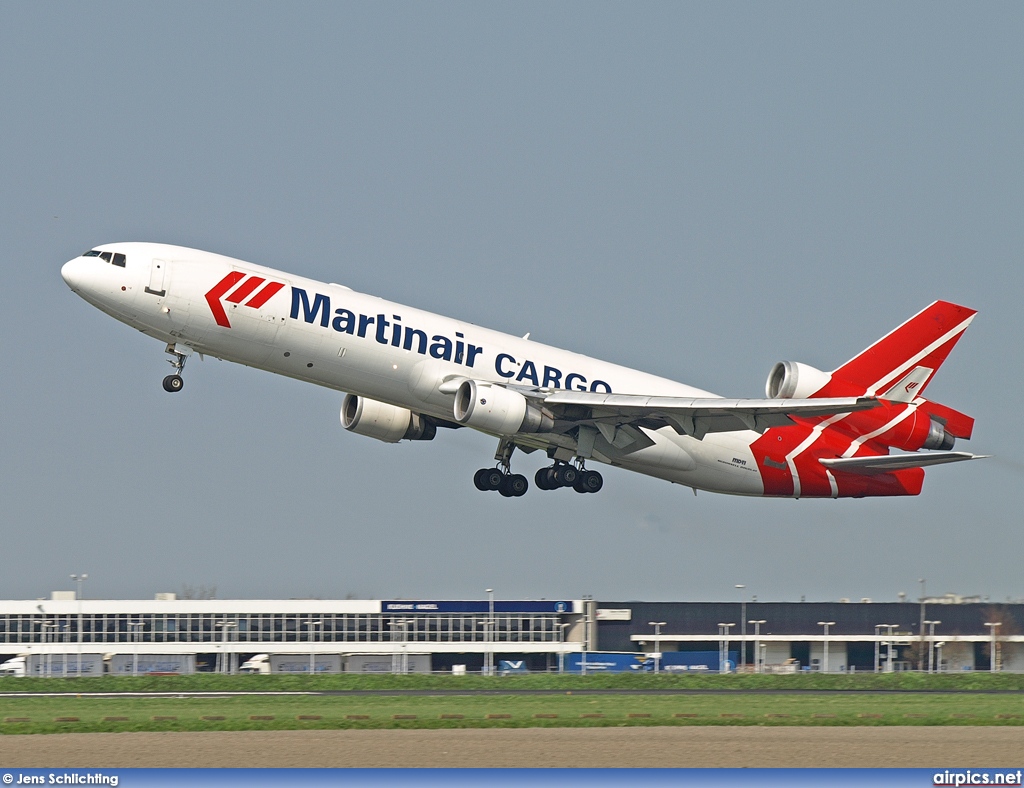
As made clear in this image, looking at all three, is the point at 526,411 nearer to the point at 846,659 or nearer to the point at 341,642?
the point at 341,642

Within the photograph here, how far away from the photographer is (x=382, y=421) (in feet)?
162

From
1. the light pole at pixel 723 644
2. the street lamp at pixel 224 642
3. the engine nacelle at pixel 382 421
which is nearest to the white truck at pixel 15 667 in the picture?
the street lamp at pixel 224 642

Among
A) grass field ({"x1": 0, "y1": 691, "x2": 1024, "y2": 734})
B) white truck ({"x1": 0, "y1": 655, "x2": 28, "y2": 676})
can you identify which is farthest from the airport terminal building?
grass field ({"x1": 0, "y1": 691, "x2": 1024, "y2": 734})

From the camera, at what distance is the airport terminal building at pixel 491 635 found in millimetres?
102000

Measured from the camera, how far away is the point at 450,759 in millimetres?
31438

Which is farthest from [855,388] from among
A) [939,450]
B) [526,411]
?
[526,411]

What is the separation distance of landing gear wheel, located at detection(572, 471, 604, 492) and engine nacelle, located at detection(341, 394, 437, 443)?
5.49 m

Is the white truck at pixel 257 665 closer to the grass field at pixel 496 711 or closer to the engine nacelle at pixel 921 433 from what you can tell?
the grass field at pixel 496 711

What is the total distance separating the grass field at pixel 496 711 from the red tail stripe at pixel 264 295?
12289 mm

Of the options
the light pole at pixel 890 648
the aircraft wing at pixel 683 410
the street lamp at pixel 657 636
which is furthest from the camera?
the light pole at pixel 890 648

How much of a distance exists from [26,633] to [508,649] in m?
36.6

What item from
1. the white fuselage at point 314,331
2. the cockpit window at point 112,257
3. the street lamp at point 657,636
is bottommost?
the street lamp at point 657,636

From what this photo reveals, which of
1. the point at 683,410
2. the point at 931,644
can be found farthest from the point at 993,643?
the point at 683,410

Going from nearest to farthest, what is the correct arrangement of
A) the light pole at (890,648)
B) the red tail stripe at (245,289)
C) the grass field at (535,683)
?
the red tail stripe at (245,289)
the grass field at (535,683)
the light pole at (890,648)
